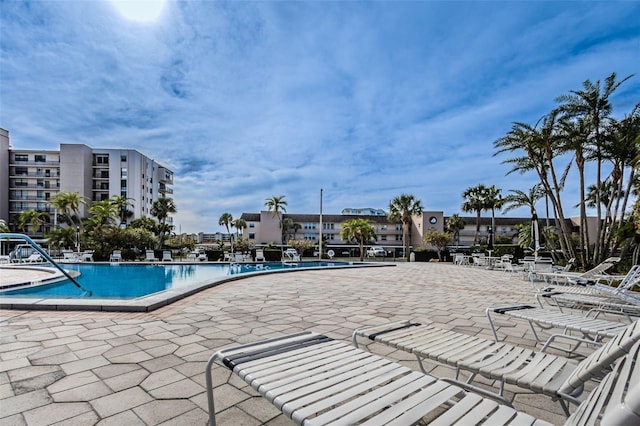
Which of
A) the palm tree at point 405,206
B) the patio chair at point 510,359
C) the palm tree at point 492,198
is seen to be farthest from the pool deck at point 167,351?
the palm tree at point 492,198

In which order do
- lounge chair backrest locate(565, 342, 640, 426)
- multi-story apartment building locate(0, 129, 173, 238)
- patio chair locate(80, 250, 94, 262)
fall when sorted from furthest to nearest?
multi-story apartment building locate(0, 129, 173, 238)
patio chair locate(80, 250, 94, 262)
lounge chair backrest locate(565, 342, 640, 426)

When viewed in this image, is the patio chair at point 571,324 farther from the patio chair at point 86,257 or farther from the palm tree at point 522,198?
the patio chair at point 86,257

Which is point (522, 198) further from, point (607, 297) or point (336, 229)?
point (336, 229)

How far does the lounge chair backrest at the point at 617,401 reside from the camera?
2.22 feet

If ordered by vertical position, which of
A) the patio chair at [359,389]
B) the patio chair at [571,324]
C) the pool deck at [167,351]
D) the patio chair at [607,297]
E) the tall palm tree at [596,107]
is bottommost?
the pool deck at [167,351]

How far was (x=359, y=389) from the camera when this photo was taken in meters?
1.50

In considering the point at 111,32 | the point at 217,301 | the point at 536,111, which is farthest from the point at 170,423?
the point at 536,111

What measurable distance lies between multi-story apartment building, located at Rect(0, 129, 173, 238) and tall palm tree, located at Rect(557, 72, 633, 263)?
51998 millimetres

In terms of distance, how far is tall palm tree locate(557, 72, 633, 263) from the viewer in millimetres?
15070

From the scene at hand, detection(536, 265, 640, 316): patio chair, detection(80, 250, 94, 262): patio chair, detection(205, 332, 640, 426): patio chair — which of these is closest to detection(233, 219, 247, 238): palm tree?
detection(80, 250, 94, 262): patio chair

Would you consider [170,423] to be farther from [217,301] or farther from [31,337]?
[217,301]

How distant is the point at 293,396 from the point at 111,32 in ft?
28.4

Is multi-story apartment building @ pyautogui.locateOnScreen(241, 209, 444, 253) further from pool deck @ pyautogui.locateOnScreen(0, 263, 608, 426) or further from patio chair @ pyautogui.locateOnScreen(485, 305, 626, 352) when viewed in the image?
patio chair @ pyautogui.locateOnScreen(485, 305, 626, 352)

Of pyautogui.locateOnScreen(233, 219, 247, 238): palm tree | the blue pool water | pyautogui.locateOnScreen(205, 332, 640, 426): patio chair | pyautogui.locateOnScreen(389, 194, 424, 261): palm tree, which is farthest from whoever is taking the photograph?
pyautogui.locateOnScreen(233, 219, 247, 238): palm tree
